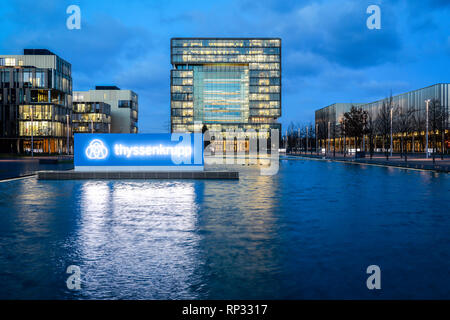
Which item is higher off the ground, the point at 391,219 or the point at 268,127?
the point at 268,127

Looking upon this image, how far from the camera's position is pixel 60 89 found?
103688 mm

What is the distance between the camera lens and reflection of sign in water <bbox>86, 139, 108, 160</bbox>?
26.8 m

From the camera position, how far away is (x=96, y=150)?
2680 centimetres

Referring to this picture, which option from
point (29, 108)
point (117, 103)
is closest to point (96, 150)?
point (29, 108)

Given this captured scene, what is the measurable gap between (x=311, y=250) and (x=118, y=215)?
6127 millimetres

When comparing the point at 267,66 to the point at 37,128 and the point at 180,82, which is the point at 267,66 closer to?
the point at 180,82

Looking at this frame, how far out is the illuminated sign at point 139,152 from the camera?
86.7 ft

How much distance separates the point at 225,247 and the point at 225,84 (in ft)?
502

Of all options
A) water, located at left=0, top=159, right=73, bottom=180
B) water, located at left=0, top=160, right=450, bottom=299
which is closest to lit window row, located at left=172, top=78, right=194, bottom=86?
water, located at left=0, top=159, right=73, bottom=180

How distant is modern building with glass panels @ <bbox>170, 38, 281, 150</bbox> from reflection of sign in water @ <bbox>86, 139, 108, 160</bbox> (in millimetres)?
130715

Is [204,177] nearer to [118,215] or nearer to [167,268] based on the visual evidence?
[118,215]

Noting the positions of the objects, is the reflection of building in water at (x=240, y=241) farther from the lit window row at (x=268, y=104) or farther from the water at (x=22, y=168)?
the lit window row at (x=268, y=104)

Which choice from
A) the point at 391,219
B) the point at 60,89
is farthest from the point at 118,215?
the point at 60,89
